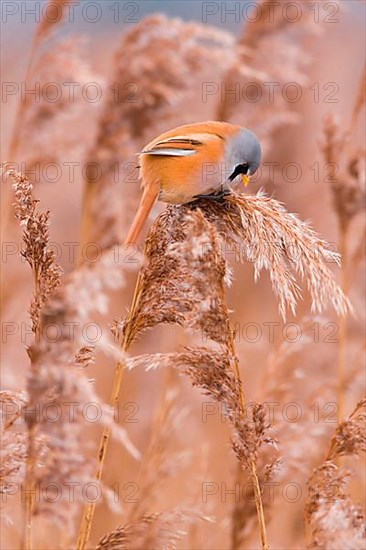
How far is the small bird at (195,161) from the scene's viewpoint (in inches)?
86.0

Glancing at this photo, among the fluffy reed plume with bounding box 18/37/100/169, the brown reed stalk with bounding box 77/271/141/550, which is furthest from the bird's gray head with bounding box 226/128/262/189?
the fluffy reed plume with bounding box 18/37/100/169

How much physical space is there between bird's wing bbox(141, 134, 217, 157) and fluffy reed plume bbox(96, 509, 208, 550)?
39.2 inches

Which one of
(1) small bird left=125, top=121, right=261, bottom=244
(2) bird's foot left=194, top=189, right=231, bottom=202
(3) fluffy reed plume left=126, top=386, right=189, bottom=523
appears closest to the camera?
(2) bird's foot left=194, top=189, right=231, bottom=202

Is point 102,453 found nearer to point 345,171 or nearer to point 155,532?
point 155,532

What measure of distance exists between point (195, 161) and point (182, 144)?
66 mm

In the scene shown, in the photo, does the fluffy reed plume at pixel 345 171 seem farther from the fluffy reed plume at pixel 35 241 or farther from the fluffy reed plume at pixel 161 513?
the fluffy reed plume at pixel 35 241

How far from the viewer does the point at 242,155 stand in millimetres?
2225

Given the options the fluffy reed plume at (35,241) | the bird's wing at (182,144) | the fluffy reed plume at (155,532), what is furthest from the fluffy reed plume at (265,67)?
the fluffy reed plume at (155,532)

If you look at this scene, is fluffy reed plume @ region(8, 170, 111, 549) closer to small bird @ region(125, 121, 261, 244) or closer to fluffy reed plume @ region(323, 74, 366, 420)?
small bird @ region(125, 121, 261, 244)

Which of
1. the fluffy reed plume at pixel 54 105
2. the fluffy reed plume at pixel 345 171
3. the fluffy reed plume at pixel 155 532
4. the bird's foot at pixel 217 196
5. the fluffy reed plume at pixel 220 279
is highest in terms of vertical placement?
the fluffy reed plume at pixel 54 105

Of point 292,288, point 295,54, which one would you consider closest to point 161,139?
point 292,288

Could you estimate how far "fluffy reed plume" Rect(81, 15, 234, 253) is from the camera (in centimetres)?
324

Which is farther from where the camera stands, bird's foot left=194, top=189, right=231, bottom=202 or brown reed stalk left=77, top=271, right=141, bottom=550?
bird's foot left=194, top=189, right=231, bottom=202

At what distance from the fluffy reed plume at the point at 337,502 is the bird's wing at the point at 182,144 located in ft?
2.83
